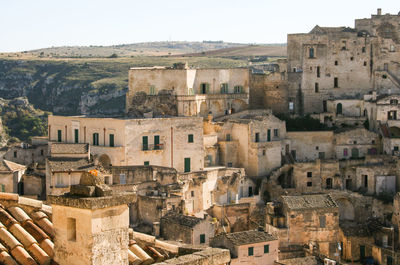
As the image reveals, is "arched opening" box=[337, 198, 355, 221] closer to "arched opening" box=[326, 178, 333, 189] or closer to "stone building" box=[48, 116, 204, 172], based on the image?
"arched opening" box=[326, 178, 333, 189]

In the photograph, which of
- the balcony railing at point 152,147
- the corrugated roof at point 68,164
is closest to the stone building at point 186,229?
the corrugated roof at point 68,164

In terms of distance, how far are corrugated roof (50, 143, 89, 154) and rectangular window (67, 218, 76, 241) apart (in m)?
34.0

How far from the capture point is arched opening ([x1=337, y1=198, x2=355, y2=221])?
49.8 meters

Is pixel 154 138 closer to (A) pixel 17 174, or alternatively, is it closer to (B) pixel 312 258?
(A) pixel 17 174

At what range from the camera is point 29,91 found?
11631 centimetres

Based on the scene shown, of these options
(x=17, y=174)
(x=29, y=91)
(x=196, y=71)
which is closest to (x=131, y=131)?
(x=17, y=174)

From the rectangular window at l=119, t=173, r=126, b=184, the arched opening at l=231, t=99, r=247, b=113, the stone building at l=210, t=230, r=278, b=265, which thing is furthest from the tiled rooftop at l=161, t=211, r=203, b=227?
the arched opening at l=231, t=99, r=247, b=113

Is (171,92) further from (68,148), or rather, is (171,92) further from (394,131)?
(394,131)

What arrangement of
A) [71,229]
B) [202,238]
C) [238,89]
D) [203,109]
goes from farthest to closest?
[238,89]
[203,109]
[202,238]
[71,229]

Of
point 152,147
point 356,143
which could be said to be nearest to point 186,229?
point 152,147

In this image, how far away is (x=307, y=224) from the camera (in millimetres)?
43219

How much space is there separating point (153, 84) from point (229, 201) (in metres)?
11.4

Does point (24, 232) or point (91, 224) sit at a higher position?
point (91, 224)

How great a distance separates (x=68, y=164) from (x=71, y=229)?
3178 centimetres
